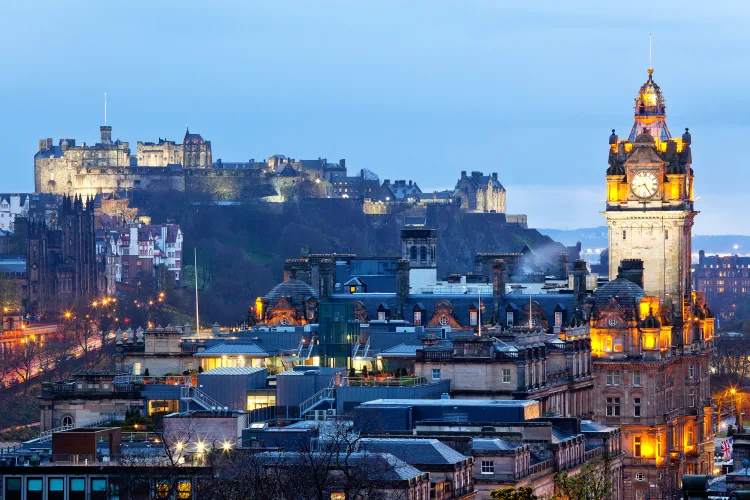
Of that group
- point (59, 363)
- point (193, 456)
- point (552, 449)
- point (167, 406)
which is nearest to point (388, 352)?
point (167, 406)

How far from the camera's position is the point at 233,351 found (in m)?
132

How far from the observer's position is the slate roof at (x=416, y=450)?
93438 millimetres

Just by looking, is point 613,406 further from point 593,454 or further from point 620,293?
point 593,454

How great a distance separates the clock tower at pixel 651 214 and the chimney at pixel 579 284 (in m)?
7.22

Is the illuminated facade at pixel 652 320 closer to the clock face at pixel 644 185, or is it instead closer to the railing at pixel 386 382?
the clock face at pixel 644 185

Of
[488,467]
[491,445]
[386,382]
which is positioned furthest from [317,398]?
[488,467]

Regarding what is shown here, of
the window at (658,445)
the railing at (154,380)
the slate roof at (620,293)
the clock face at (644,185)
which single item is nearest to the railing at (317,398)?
the railing at (154,380)

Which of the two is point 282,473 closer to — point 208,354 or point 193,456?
point 193,456

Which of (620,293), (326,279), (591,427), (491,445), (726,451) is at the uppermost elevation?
(326,279)

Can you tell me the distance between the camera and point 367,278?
563ft

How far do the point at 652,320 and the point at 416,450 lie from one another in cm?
6522

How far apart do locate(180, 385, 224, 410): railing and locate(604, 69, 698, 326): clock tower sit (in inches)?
2192

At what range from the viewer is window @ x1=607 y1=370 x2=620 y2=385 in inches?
6112

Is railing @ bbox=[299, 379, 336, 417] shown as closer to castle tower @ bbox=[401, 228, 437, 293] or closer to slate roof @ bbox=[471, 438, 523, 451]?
slate roof @ bbox=[471, 438, 523, 451]
